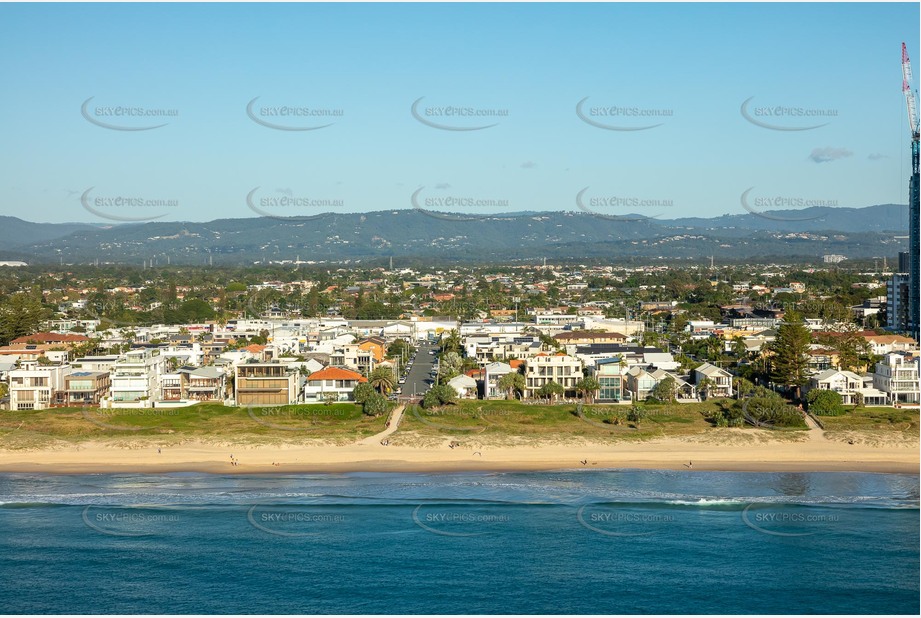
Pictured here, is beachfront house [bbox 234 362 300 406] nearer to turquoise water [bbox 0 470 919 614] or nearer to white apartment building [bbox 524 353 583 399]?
white apartment building [bbox 524 353 583 399]

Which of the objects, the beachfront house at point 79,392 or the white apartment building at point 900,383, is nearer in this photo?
the white apartment building at point 900,383

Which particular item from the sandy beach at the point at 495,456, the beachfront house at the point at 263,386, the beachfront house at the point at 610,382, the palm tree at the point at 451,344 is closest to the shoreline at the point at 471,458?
the sandy beach at the point at 495,456

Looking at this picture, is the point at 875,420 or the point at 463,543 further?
the point at 875,420

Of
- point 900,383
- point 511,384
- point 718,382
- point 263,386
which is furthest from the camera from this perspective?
point 511,384

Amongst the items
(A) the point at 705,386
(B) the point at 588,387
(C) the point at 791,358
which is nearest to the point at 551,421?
(B) the point at 588,387

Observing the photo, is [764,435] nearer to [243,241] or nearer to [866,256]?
[866,256]

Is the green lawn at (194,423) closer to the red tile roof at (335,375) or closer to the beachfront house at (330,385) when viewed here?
the beachfront house at (330,385)

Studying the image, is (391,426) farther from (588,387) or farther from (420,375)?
(420,375)
